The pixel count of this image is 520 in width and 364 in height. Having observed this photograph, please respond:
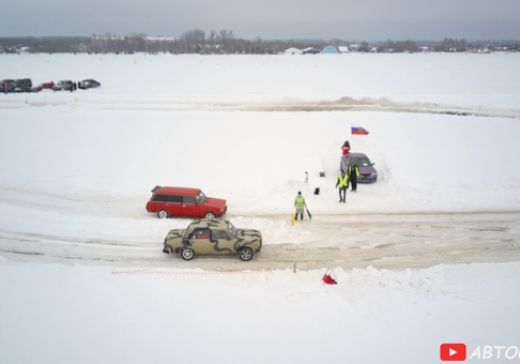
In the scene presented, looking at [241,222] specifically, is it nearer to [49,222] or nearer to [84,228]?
[84,228]

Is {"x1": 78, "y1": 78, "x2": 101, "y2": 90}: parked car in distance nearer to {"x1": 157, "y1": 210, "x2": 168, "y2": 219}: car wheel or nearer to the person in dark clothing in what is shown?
{"x1": 157, "y1": 210, "x2": 168, "y2": 219}: car wheel

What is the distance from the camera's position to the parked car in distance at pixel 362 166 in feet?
80.3

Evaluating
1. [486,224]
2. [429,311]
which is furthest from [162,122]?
[429,311]

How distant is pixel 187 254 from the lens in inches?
626

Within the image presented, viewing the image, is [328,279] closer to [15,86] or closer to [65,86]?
[65,86]

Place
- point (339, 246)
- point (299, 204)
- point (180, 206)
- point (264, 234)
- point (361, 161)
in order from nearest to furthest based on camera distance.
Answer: point (339, 246) < point (264, 234) < point (299, 204) < point (180, 206) < point (361, 161)

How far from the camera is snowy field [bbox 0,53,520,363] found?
11.4 m

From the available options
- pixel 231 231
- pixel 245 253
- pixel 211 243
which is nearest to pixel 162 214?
pixel 211 243

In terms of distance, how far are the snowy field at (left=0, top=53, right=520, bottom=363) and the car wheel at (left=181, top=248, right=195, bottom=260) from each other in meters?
0.46

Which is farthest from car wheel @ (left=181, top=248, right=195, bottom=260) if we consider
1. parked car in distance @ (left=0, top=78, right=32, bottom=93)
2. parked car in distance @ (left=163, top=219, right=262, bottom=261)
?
parked car in distance @ (left=0, top=78, right=32, bottom=93)

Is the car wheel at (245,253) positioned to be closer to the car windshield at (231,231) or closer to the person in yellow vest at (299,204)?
the car windshield at (231,231)

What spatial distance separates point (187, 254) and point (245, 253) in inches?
86.6

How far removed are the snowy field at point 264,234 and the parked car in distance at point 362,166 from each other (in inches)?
23.9

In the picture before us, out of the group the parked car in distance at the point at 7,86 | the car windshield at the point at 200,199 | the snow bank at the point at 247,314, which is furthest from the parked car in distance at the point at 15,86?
the snow bank at the point at 247,314
